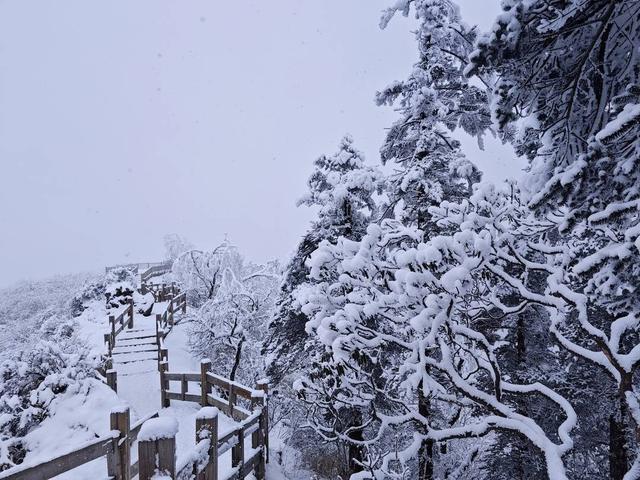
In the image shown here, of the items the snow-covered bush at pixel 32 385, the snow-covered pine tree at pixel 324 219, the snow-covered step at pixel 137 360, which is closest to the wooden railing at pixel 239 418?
the snow-covered bush at pixel 32 385

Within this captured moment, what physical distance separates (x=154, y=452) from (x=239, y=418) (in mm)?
5805

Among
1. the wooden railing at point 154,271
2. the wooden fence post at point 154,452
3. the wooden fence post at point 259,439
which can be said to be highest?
the wooden fence post at point 154,452

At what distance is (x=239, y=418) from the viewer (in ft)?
27.8

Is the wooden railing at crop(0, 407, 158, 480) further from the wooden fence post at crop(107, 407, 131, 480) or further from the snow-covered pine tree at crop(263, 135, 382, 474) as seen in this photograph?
the snow-covered pine tree at crop(263, 135, 382, 474)

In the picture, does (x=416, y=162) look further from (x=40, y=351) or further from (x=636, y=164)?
(x=40, y=351)

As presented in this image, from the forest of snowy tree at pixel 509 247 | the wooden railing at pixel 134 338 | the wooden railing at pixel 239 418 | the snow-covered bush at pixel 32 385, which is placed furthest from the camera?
the wooden railing at pixel 134 338

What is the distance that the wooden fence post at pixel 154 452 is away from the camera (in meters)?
3.13

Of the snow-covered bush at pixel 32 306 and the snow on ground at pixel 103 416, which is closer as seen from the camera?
the snow on ground at pixel 103 416

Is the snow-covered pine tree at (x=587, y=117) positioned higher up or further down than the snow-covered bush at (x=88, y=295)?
higher up

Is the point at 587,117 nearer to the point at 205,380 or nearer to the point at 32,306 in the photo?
the point at 205,380

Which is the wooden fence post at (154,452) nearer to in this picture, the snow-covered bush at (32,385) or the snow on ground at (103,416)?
the snow on ground at (103,416)

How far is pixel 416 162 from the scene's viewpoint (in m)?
9.15

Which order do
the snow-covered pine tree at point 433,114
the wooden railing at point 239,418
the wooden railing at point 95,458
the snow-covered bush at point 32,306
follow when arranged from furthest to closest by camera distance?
the snow-covered bush at point 32,306, the snow-covered pine tree at point 433,114, the wooden railing at point 239,418, the wooden railing at point 95,458

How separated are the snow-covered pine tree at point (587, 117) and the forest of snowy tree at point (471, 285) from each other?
2cm
